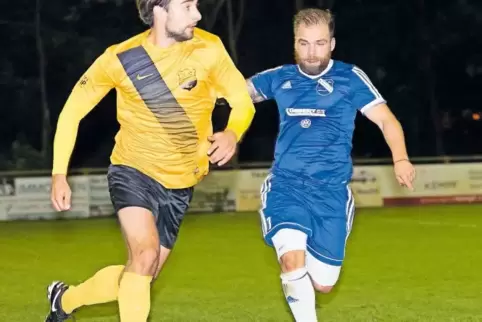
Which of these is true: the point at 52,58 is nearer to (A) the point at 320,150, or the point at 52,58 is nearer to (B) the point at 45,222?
(B) the point at 45,222

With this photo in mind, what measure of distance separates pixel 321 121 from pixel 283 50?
103 feet

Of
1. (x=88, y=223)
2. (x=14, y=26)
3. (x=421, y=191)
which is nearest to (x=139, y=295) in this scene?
(x=88, y=223)

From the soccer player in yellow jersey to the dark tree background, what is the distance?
30471 millimetres

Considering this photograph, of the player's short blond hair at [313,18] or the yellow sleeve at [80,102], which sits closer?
the yellow sleeve at [80,102]

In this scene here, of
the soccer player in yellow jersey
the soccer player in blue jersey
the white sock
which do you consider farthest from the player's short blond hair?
the white sock

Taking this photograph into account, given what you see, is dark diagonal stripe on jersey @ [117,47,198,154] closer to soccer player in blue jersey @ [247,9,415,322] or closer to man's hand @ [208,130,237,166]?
man's hand @ [208,130,237,166]

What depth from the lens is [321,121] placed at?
683 centimetres

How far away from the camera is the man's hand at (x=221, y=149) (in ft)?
18.6

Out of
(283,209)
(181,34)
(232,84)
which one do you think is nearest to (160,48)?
(181,34)

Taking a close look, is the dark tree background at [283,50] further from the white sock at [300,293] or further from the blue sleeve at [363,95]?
the white sock at [300,293]

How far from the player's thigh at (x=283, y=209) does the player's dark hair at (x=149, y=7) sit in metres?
1.41

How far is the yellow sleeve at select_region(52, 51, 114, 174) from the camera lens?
6148 millimetres

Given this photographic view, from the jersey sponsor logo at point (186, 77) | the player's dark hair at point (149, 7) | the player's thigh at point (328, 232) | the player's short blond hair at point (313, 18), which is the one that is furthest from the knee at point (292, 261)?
the player's dark hair at point (149, 7)

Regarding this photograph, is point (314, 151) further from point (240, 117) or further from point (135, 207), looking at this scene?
point (135, 207)
